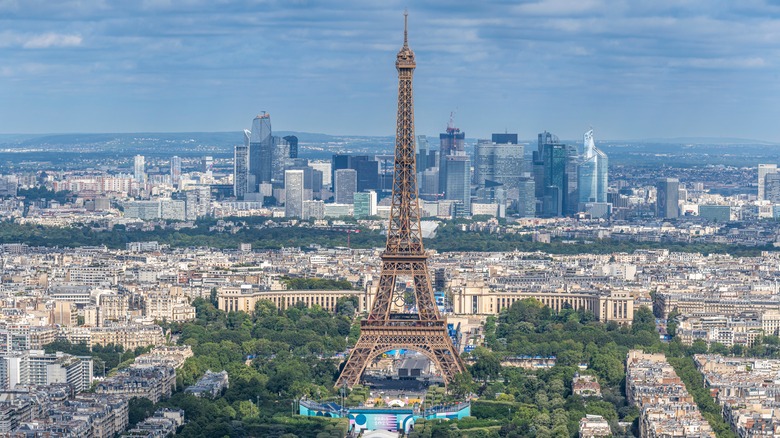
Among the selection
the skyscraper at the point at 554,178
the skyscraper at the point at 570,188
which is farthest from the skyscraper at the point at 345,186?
the skyscraper at the point at 570,188

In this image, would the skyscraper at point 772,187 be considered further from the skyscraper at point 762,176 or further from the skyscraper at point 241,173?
the skyscraper at point 241,173

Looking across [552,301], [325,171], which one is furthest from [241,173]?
[552,301]

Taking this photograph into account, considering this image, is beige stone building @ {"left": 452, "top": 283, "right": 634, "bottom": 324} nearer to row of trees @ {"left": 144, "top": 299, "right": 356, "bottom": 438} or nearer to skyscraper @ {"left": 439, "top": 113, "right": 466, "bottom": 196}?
row of trees @ {"left": 144, "top": 299, "right": 356, "bottom": 438}

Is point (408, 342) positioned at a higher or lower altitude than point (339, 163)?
lower

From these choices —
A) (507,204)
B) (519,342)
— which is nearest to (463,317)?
(519,342)

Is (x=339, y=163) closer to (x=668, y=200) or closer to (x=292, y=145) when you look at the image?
(x=292, y=145)

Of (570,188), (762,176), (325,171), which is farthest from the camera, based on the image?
(325,171)

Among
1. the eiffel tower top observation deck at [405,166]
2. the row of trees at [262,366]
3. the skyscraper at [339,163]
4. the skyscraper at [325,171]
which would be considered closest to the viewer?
the row of trees at [262,366]
